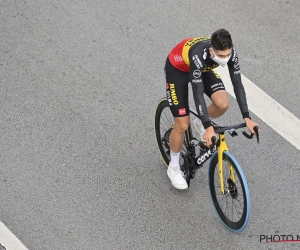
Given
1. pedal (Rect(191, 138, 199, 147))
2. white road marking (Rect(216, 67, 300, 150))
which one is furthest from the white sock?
white road marking (Rect(216, 67, 300, 150))

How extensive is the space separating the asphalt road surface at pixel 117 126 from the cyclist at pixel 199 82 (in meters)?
0.62

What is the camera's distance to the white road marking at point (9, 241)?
626cm

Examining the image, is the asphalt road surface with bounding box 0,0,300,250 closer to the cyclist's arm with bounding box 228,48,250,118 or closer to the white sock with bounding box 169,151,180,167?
the white sock with bounding box 169,151,180,167

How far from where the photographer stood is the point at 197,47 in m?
5.86

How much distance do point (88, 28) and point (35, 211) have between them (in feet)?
11.1

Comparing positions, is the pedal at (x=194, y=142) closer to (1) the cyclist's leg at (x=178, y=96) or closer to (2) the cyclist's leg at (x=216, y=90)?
(1) the cyclist's leg at (x=178, y=96)

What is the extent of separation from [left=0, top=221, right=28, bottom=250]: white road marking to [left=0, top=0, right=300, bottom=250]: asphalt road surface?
87 mm

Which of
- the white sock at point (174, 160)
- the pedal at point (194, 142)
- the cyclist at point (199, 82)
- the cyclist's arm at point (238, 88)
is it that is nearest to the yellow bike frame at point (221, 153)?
the cyclist at point (199, 82)

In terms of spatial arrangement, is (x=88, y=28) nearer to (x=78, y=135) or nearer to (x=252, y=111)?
(x=78, y=135)

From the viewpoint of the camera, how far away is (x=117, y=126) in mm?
7676

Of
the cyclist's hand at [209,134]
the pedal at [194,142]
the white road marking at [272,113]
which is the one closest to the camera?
the cyclist's hand at [209,134]

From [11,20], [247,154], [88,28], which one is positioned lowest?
[247,154]

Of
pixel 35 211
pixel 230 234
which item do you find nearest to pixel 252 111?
pixel 230 234

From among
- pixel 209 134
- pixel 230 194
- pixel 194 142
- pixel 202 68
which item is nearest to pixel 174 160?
pixel 194 142
